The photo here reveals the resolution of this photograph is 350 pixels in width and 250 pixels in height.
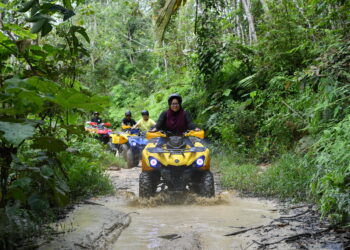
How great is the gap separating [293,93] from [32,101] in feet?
26.9

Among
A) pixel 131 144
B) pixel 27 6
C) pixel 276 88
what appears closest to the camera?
pixel 27 6

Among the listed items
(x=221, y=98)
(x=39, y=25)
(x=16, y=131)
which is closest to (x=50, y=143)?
(x=16, y=131)

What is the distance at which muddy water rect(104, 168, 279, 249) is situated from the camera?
12.5 ft

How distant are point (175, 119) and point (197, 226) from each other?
9.09ft

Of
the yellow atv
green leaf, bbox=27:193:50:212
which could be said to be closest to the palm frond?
the yellow atv

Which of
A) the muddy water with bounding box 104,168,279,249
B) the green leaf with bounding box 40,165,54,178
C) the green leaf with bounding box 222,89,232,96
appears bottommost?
the muddy water with bounding box 104,168,279,249

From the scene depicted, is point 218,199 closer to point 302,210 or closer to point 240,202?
point 240,202

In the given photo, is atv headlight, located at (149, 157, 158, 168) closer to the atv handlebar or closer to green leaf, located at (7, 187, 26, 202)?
the atv handlebar

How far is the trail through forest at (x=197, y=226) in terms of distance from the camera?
3.58 m

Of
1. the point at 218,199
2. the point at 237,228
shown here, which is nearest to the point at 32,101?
the point at 237,228

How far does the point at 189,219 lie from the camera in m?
4.80

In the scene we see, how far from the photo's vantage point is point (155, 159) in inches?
230

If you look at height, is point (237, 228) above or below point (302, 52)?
below

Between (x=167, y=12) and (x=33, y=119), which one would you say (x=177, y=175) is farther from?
(x=33, y=119)
